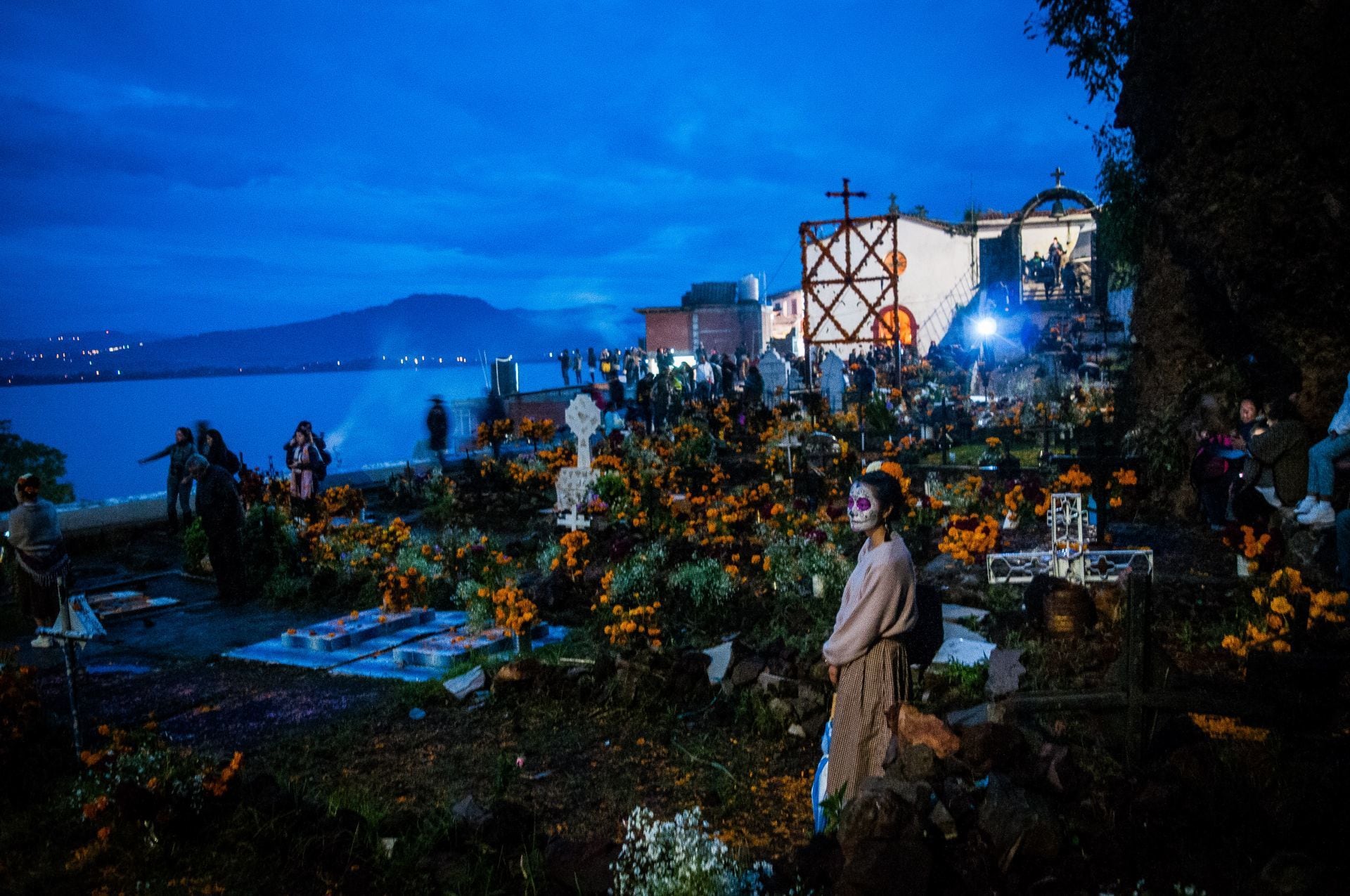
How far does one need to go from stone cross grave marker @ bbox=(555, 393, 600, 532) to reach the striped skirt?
10.2 meters

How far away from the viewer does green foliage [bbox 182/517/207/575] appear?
12719mm

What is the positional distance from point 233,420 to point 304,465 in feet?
315

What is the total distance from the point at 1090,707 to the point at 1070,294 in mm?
36254

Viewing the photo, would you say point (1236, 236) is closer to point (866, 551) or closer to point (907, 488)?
point (907, 488)

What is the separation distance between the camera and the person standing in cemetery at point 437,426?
20.9 m

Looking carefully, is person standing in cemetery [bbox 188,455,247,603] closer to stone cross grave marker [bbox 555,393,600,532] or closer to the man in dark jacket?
stone cross grave marker [bbox 555,393,600,532]

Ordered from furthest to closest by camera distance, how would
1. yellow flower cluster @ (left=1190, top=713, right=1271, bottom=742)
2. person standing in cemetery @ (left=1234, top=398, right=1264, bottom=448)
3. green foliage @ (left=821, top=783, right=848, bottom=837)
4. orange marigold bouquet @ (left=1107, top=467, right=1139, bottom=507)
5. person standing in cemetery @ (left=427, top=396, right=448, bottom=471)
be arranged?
person standing in cemetery @ (left=427, top=396, right=448, bottom=471) → person standing in cemetery @ (left=1234, top=398, right=1264, bottom=448) → orange marigold bouquet @ (left=1107, top=467, right=1139, bottom=507) → yellow flower cluster @ (left=1190, top=713, right=1271, bottom=742) → green foliage @ (left=821, top=783, right=848, bottom=837)

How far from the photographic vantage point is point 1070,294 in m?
37.6

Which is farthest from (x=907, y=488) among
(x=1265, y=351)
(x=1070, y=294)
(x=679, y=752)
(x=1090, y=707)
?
(x=1070, y=294)

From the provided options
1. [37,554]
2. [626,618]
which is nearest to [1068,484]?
[626,618]

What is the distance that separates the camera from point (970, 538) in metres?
8.77

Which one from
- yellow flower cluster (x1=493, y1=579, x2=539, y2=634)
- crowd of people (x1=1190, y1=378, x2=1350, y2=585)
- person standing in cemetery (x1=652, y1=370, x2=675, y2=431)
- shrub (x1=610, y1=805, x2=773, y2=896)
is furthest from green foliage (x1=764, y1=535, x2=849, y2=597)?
person standing in cemetery (x1=652, y1=370, x2=675, y2=431)

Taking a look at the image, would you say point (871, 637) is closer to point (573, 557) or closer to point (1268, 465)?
point (573, 557)

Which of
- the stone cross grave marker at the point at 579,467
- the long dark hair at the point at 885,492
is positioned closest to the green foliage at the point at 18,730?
the long dark hair at the point at 885,492
